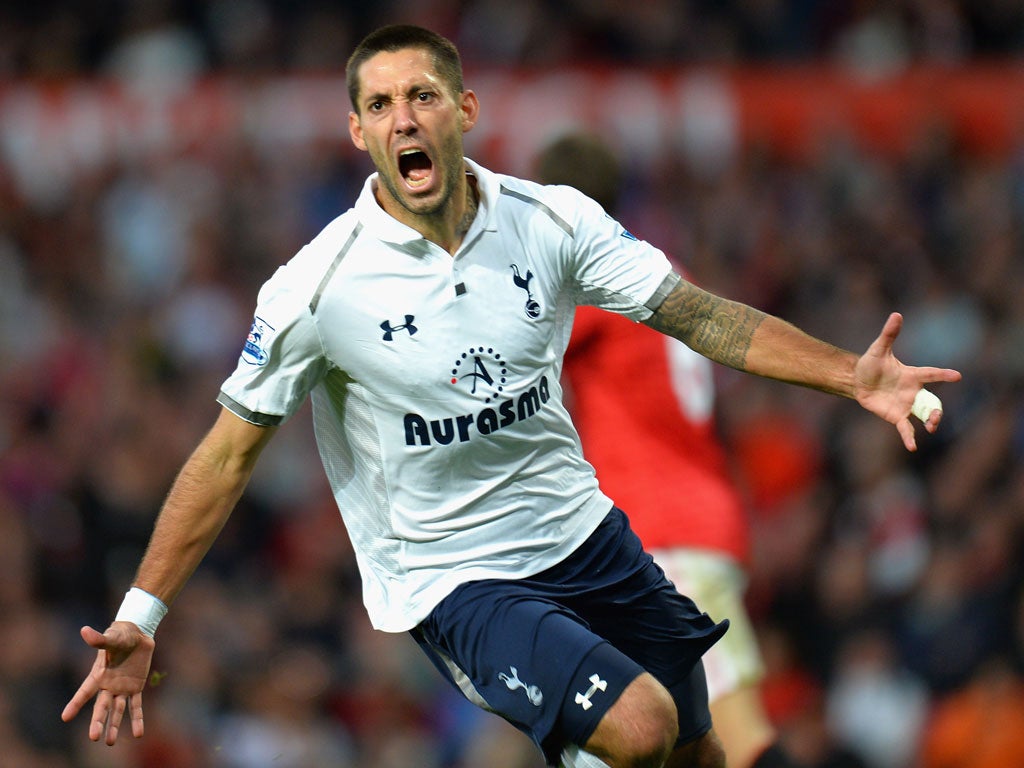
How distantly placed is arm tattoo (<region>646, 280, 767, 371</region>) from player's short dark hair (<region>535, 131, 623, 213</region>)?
139 cm

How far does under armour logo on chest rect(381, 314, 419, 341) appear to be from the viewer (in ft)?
13.1

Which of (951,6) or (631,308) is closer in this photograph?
(631,308)

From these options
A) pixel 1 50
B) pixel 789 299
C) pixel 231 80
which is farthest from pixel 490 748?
pixel 1 50

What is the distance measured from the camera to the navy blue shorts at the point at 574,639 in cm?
390

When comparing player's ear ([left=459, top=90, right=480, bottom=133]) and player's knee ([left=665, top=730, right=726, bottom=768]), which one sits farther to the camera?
player's knee ([left=665, top=730, right=726, bottom=768])

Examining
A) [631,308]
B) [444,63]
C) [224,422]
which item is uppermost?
[444,63]

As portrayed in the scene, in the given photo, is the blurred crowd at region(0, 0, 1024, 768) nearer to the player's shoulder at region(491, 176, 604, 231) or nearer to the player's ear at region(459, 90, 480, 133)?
the player's shoulder at region(491, 176, 604, 231)

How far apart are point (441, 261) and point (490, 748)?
443cm

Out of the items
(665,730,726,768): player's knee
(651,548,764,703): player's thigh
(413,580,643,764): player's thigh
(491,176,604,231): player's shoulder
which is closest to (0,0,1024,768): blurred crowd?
(651,548,764,703): player's thigh

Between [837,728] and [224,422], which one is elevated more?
[224,422]

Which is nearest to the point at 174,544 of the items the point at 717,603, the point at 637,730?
the point at 637,730

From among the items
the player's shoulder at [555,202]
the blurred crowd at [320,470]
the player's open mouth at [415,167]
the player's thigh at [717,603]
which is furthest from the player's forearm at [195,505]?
the blurred crowd at [320,470]

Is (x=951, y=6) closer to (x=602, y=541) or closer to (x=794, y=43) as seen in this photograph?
(x=794, y=43)

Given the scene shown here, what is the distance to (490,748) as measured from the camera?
7.95 meters
